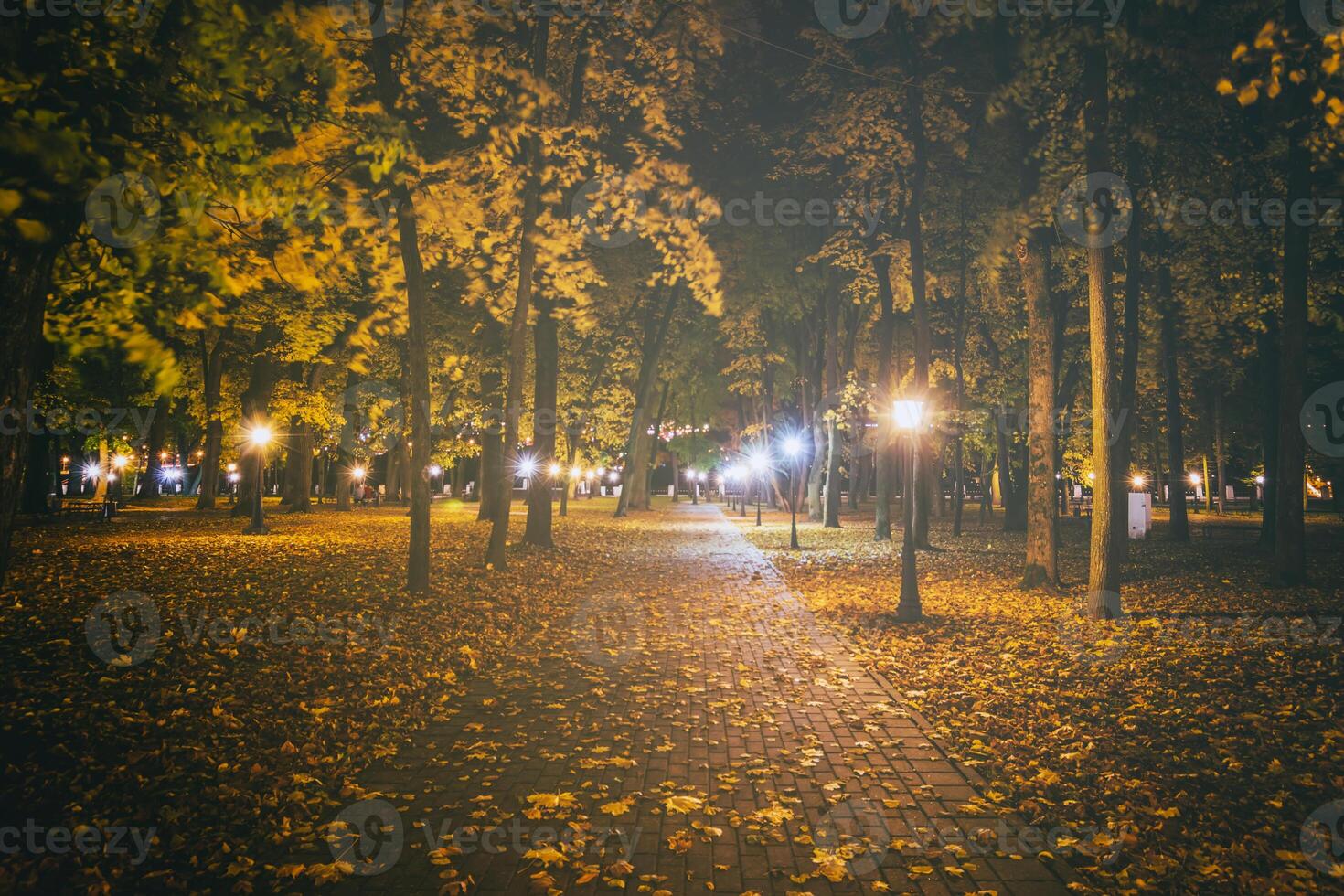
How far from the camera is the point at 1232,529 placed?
3053 centimetres

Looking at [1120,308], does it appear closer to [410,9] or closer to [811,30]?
[811,30]

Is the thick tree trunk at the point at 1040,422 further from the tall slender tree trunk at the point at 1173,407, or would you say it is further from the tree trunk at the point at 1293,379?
the tall slender tree trunk at the point at 1173,407

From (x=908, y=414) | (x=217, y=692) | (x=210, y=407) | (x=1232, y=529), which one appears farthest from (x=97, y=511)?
(x=1232, y=529)

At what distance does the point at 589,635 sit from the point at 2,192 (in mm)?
7918

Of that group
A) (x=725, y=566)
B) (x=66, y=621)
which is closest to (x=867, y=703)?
(x=66, y=621)

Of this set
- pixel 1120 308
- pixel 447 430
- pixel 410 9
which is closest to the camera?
pixel 410 9

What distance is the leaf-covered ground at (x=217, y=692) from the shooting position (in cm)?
419

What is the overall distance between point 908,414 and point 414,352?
8.32m

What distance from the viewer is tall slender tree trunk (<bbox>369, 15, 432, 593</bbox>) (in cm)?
1159

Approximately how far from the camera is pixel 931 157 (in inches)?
787

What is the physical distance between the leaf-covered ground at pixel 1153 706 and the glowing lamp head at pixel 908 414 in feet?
10.2

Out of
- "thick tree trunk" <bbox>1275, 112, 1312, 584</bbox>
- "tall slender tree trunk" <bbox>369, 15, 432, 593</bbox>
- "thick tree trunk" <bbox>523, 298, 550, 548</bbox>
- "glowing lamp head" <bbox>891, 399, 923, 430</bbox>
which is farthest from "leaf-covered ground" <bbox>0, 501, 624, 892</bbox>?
"thick tree trunk" <bbox>1275, 112, 1312, 584</bbox>

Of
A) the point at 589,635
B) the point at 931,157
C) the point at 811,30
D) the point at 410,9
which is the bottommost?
the point at 589,635

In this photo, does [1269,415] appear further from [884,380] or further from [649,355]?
[649,355]
